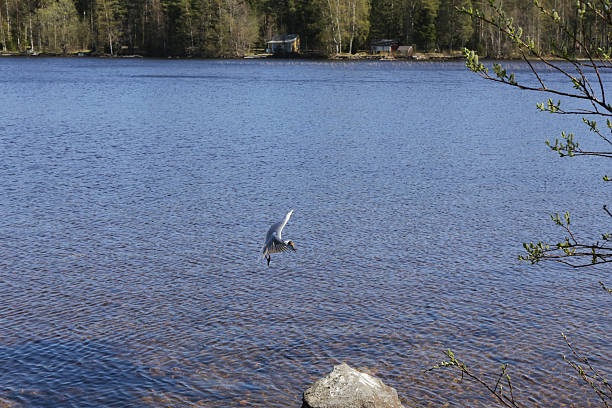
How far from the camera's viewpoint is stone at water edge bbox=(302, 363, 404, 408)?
36.7ft

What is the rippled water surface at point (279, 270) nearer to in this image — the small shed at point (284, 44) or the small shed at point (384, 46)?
the small shed at point (384, 46)

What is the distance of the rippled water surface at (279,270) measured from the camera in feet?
44.9

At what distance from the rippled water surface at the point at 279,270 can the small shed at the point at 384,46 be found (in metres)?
132

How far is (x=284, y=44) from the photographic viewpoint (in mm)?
179875

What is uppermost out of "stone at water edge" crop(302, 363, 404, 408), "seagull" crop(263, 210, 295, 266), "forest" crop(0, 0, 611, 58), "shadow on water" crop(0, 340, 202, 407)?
"forest" crop(0, 0, 611, 58)

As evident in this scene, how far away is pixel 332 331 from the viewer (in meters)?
15.6

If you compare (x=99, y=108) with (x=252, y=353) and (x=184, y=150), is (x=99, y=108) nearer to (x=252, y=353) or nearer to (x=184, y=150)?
(x=184, y=150)

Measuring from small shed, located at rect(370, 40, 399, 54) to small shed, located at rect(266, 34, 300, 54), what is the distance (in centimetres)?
2062

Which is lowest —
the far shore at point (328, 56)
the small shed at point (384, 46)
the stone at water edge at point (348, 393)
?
the stone at water edge at point (348, 393)

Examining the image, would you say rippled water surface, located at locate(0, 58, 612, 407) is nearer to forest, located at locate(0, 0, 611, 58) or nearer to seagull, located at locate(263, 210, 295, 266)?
seagull, located at locate(263, 210, 295, 266)

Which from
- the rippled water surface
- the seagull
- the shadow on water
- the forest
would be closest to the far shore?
the forest

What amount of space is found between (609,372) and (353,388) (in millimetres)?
5734

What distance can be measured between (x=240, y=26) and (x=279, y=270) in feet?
526

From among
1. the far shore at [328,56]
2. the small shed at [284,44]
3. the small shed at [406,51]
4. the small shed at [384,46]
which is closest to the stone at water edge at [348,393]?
the far shore at [328,56]
